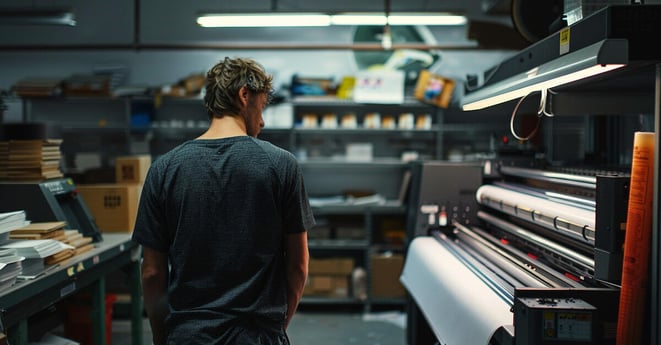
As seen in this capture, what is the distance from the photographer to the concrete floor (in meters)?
5.01

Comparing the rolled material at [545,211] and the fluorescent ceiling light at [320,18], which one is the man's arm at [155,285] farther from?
the fluorescent ceiling light at [320,18]

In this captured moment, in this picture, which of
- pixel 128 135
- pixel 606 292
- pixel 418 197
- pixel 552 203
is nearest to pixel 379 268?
pixel 418 197

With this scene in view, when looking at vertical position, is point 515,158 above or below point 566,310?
above

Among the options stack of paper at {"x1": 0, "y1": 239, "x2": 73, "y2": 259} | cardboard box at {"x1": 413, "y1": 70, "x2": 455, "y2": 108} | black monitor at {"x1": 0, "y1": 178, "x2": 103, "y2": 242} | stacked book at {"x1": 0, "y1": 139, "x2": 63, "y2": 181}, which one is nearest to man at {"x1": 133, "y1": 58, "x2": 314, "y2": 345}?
stack of paper at {"x1": 0, "y1": 239, "x2": 73, "y2": 259}

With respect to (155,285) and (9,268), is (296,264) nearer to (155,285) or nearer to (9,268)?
(155,285)

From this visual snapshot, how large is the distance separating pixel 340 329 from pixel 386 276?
76 cm

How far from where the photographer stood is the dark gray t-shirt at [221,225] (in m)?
1.75

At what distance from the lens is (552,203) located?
257 centimetres

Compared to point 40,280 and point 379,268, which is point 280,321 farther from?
point 379,268

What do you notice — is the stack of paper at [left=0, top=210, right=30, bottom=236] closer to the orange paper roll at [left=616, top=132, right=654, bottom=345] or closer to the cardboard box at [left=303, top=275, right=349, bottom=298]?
the orange paper roll at [left=616, top=132, right=654, bottom=345]

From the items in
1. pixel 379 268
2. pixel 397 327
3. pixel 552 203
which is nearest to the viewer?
pixel 552 203

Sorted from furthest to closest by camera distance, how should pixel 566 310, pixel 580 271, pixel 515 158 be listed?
pixel 515 158 < pixel 580 271 < pixel 566 310

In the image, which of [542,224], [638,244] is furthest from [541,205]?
[638,244]

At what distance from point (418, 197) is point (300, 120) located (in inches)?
111
